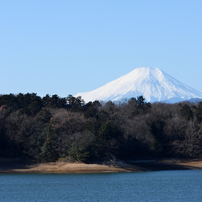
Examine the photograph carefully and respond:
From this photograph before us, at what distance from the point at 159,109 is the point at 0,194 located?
2401 inches

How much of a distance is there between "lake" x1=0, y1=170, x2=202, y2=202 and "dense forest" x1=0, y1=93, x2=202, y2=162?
720cm

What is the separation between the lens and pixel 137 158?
265ft

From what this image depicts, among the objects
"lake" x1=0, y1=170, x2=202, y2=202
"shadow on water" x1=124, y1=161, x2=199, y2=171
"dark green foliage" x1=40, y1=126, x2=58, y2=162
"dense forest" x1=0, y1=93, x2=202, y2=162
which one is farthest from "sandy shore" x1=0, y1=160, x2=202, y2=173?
"lake" x1=0, y1=170, x2=202, y2=202

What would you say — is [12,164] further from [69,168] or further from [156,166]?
[156,166]

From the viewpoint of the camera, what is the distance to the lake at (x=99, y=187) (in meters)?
44.4

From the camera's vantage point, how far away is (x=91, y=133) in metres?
75.4

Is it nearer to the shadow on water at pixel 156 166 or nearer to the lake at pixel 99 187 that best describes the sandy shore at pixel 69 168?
the shadow on water at pixel 156 166

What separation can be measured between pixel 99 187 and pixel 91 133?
23533 mm

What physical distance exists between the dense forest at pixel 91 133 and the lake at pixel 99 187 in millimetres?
7201

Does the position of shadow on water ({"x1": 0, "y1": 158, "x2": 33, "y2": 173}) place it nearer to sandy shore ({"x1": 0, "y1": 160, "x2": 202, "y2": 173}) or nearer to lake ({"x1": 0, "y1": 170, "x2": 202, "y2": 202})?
sandy shore ({"x1": 0, "y1": 160, "x2": 202, "y2": 173})

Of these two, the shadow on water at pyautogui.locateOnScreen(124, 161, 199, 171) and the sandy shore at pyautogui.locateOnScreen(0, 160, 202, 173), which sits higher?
the shadow on water at pyautogui.locateOnScreen(124, 161, 199, 171)

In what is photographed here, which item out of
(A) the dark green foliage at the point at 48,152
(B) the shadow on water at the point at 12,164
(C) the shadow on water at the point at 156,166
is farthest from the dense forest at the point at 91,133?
(C) the shadow on water at the point at 156,166

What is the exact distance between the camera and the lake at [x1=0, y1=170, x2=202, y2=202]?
44.4 meters

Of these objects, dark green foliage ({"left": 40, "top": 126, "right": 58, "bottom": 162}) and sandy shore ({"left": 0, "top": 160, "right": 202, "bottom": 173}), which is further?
dark green foliage ({"left": 40, "top": 126, "right": 58, "bottom": 162})
